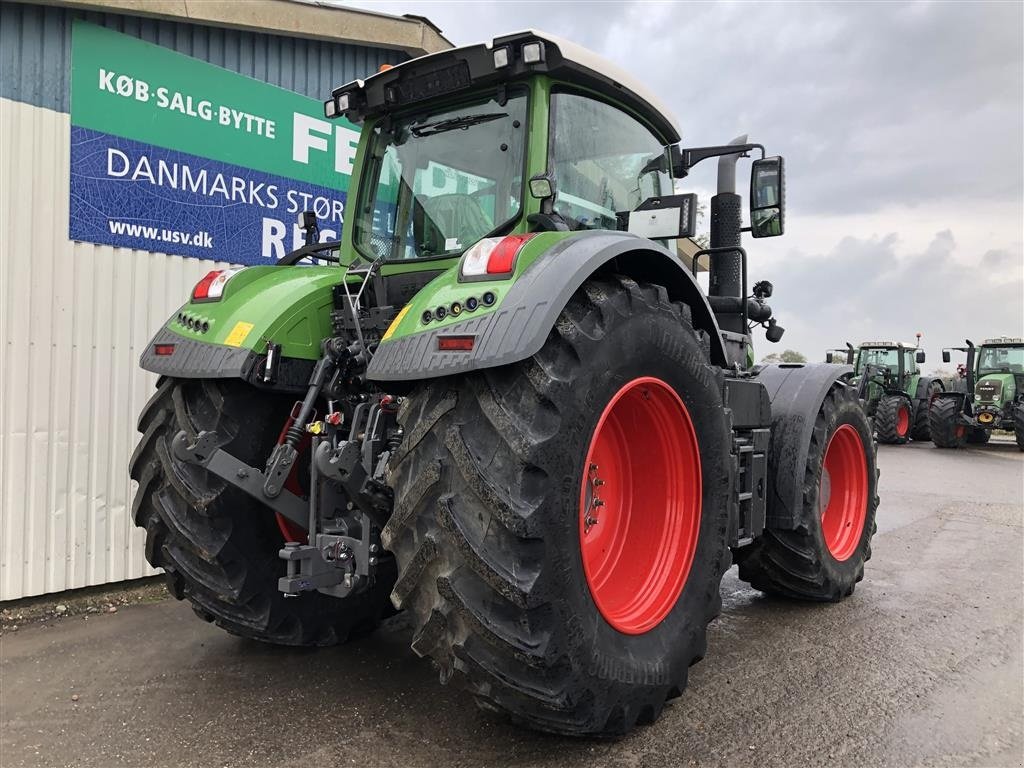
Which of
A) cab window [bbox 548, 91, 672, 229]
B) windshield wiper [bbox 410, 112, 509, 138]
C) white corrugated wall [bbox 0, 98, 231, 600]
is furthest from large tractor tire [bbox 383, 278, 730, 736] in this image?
A: white corrugated wall [bbox 0, 98, 231, 600]

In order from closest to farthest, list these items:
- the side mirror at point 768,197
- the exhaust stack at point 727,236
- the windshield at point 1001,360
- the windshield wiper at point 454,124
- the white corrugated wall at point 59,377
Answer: the windshield wiper at point 454,124, the side mirror at point 768,197, the exhaust stack at point 727,236, the white corrugated wall at point 59,377, the windshield at point 1001,360

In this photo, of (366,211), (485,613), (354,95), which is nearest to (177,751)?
(485,613)

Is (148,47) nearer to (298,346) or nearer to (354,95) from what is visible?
(354,95)

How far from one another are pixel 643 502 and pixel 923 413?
1863 cm

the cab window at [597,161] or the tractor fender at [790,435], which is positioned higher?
the cab window at [597,161]

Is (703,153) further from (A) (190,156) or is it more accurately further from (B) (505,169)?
(A) (190,156)

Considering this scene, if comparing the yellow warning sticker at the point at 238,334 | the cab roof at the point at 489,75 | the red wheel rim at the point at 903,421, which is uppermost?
the cab roof at the point at 489,75

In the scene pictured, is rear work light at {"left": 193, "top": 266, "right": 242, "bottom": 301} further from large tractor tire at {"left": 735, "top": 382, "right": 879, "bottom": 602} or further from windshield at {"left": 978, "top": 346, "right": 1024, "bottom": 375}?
windshield at {"left": 978, "top": 346, "right": 1024, "bottom": 375}

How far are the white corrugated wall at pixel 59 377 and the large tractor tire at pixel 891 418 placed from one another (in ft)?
54.7

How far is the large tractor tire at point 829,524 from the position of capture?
4.22 metres

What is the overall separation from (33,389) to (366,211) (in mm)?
2382

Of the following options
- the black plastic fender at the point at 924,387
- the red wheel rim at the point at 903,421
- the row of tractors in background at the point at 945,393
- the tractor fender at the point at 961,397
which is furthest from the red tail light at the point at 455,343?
the black plastic fender at the point at 924,387

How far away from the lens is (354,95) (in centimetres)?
354

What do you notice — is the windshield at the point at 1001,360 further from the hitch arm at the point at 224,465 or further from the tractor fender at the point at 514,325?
the hitch arm at the point at 224,465
